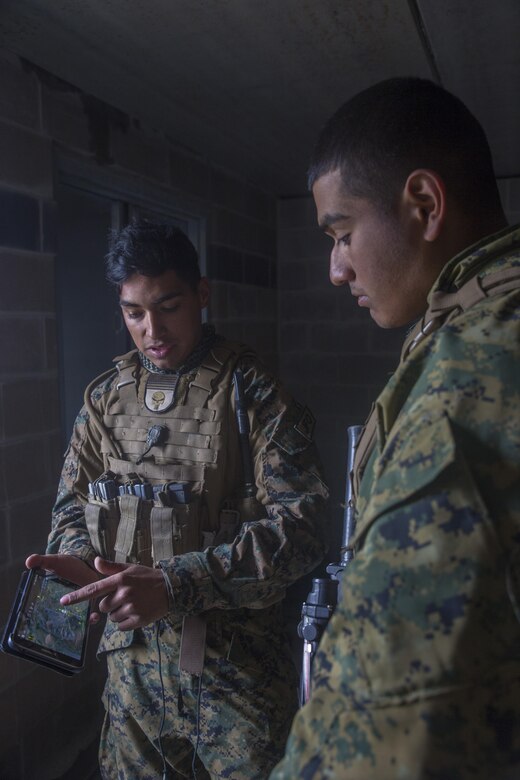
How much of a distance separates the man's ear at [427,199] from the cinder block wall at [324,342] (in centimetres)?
A: 334

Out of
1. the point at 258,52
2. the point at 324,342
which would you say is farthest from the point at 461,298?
the point at 324,342

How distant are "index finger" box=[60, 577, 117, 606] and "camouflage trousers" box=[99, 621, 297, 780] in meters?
0.30

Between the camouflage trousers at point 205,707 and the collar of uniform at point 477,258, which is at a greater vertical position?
the collar of uniform at point 477,258

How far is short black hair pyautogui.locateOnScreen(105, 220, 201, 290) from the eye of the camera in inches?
63.9

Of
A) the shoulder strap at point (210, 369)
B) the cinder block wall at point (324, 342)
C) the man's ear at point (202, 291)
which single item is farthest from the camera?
the cinder block wall at point (324, 342)

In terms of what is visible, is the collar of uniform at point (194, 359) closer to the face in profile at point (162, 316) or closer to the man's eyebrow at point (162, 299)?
the face in profile at point (162, 316)

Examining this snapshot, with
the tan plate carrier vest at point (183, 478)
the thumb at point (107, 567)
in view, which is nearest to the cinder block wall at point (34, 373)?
the tan plate carrier vest at point (183, 478)

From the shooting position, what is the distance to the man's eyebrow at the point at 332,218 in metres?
0.87

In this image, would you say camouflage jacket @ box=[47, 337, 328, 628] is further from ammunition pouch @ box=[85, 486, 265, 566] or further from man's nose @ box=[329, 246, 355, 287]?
man's nose @ box=[329, 246, 355, 287]

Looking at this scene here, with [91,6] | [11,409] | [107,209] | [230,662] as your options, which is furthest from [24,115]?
[230,662]

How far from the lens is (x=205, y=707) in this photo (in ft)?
4.75

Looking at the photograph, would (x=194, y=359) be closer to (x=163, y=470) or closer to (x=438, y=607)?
(x=163, y=470)

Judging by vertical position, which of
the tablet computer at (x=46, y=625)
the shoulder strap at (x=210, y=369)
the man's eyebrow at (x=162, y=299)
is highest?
the man's eyebrow at (x=162, y=299)

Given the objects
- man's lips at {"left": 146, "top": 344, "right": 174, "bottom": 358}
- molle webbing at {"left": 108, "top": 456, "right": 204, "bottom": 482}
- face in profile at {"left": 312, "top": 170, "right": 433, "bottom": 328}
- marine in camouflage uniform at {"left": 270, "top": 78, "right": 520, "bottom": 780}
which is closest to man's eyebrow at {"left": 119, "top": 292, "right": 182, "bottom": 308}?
man's lips at {"left": 146, "top": 344, "right": 174, "bottom": 358}
